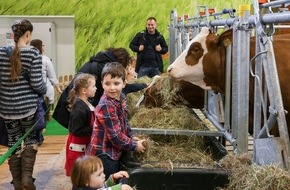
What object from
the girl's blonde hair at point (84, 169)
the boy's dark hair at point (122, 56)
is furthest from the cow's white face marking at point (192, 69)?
the girl's blonde hair at point (84, 169)

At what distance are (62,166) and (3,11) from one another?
655cm

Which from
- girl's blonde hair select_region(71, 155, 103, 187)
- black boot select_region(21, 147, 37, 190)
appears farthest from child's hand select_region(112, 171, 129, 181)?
black boot select_region(21, 147, 37, 190)

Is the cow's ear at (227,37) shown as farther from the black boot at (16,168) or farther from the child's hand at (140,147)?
the black boot at (16,168)

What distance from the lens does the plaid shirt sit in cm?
346

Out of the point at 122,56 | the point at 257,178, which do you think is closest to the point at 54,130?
the point at 122,56

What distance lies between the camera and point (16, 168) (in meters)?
4.98

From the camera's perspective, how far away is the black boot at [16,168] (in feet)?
16.3

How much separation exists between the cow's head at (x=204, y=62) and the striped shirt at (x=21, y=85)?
1198 mm

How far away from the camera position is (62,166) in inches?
256

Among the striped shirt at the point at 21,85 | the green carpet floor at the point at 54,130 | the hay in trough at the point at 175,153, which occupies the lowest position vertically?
the green carpet floor at the point at 54,130

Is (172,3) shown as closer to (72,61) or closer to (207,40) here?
(72,61)

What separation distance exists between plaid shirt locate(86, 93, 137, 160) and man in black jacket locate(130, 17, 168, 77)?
228 inches

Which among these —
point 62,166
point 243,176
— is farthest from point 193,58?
point 62,166

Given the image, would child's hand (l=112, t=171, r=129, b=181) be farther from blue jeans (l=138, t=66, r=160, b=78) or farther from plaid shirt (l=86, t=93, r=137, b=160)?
blue jeans (l=138, t=66, r=160, b=78)
